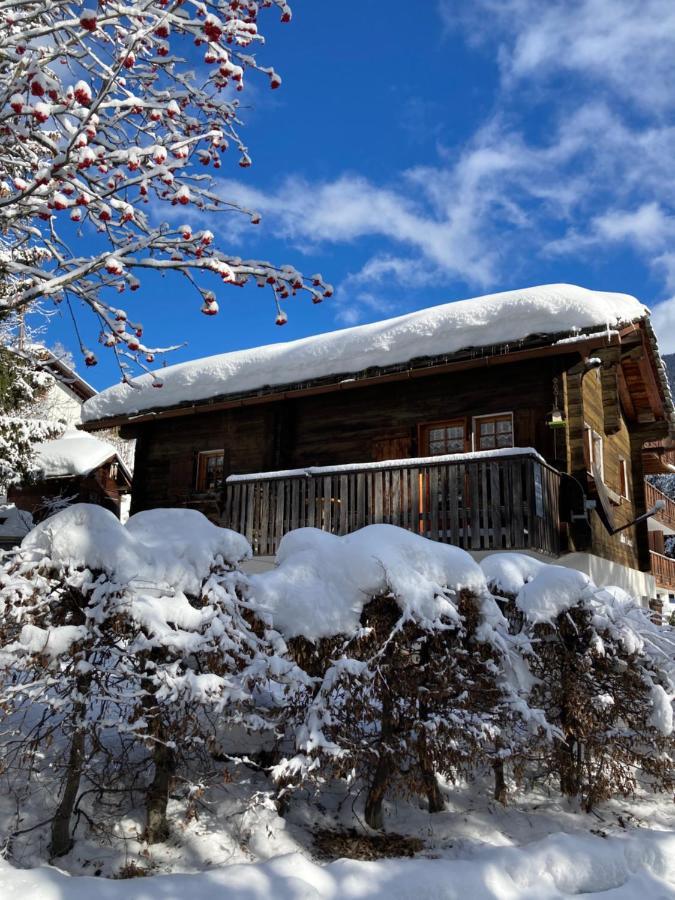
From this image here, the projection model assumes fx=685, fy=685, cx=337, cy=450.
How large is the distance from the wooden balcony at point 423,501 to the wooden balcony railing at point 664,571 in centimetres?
1467

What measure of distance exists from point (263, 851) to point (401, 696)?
148cm

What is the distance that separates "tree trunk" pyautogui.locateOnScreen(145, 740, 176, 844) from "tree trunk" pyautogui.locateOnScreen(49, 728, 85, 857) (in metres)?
0.53

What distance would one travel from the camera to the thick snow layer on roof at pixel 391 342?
424 inches

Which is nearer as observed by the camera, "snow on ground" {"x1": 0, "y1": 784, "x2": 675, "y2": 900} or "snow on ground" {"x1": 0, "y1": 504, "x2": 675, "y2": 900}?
"snow on ground" {"x1": 0, "y1": 784, "x2": 675, "y2": 900}

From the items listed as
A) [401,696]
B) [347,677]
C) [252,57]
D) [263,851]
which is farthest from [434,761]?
[252,57]

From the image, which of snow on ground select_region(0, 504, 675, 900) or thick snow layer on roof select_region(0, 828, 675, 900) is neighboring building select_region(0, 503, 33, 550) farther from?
thick snow layer on roof select_region(0, 828, 675, 900)

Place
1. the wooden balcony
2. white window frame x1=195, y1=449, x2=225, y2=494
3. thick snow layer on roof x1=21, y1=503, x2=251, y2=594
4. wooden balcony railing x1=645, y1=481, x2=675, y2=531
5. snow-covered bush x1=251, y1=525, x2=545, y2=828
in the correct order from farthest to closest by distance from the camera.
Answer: wooden balcony railing x1=645, y1=481, x2=675, y2=531 → white window frame x1=195, y1=449, x2=225, y2=494 → the wooden balcony → snow-covered bush x1=251, y1=525, x2=545, y2=828 → thick snow layer on roof x1=21, y1=503, x2=251, y2=594

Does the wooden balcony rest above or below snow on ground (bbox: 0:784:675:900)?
above

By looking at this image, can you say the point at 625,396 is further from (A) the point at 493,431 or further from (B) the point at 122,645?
(B) the point at 122,645

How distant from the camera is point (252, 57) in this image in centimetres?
524

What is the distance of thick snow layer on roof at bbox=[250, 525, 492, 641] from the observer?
17.3 feet

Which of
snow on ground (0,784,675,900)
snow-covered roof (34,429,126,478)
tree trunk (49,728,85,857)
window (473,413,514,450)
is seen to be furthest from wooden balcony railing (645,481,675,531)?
snow-covered roof (34,429,126,478)

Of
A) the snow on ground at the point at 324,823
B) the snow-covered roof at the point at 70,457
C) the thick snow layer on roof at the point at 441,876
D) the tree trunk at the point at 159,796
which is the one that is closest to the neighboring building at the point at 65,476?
the snow-covered roof at the point at 70,457

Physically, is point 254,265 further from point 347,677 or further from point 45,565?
point 347,677
